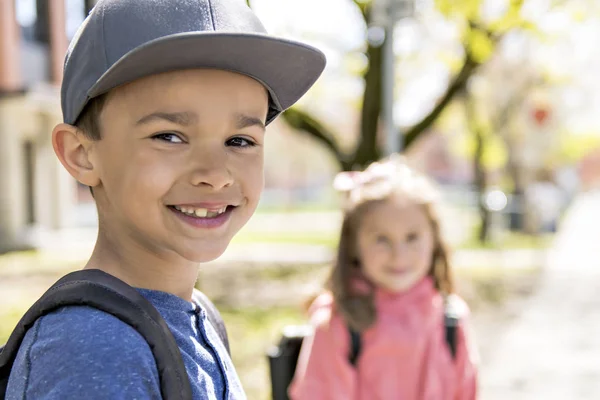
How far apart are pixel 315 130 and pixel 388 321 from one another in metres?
7.72

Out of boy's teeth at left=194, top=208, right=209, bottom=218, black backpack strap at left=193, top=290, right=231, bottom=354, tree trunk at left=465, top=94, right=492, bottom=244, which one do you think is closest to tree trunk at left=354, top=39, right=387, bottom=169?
Result: tree trunk at left=465, top=94, right=492, bottom=244

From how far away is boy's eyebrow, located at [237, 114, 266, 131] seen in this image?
1.24 m

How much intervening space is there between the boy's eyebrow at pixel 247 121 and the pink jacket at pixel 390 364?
1.58 metres

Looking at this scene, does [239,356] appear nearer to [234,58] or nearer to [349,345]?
[349,345]

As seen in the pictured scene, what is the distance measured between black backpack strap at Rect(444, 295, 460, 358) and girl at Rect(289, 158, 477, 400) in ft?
0.03

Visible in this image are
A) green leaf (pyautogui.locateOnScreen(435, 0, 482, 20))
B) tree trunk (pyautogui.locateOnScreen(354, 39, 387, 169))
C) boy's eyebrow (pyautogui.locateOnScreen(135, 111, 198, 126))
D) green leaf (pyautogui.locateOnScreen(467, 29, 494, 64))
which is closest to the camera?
boy's eyebrow (pyautogui.locateOnScreen(135, 111, 198, 126))

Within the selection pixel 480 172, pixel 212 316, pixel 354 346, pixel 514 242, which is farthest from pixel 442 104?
pixel 212 316

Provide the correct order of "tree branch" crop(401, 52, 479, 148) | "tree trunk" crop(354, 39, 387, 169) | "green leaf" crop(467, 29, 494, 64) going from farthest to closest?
1. "tree branch" crop(401, 52, 479, 148)
2. "tree trunk" crop(354, 39, 387, 169)
3. "green leaf" crop(467, 29, 494, 64)

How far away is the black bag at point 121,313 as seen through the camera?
42.1 inches

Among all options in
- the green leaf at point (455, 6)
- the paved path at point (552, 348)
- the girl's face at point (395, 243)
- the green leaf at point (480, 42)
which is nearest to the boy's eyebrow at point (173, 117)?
the girl's face at point (395, 243)

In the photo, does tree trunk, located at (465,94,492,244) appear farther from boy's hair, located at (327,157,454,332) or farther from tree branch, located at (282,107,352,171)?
boy's hair, located at (327,157,454,332)

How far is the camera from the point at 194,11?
1.16 metres

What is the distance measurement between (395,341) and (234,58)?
5.76 feet

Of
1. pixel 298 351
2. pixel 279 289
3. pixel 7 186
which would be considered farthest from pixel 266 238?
pixel 298 351
